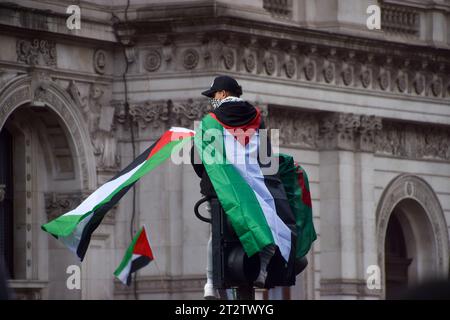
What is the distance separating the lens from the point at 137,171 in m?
15.6

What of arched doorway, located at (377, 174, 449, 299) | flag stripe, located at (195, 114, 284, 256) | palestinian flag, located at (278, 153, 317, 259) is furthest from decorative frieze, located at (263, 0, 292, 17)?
flag stripe, located at (195, 114, 284, 256)

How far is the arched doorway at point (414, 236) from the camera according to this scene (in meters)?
35.2

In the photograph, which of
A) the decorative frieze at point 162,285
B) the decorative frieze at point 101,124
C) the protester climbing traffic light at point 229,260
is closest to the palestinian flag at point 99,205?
the protester climbing traffic light at point 229,260

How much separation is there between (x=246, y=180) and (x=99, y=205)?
59.5 inches

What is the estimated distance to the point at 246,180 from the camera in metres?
14.6

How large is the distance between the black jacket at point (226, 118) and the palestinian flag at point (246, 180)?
0.11ft

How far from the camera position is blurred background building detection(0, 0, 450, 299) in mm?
28703

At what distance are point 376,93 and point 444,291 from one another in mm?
26778

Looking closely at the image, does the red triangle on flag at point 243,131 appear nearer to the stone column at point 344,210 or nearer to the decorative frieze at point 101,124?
the decorative frieze at point 101,124

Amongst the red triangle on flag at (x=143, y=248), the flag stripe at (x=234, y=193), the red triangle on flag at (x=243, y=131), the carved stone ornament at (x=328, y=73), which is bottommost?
the flag stripe at (x=234, y=193)

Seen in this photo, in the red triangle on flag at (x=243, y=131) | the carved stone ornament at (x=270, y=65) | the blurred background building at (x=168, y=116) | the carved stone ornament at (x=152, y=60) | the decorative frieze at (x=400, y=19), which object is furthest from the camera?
the decorative frieze at (x=400, y=19)

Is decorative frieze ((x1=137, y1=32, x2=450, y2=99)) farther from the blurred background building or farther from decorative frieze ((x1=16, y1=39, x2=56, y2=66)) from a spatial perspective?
decorative frieze ((x1=16, y1=39, x2=56, y2=66))

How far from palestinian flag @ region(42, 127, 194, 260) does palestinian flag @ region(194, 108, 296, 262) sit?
0.77 metres

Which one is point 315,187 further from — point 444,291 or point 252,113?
point 444,291
